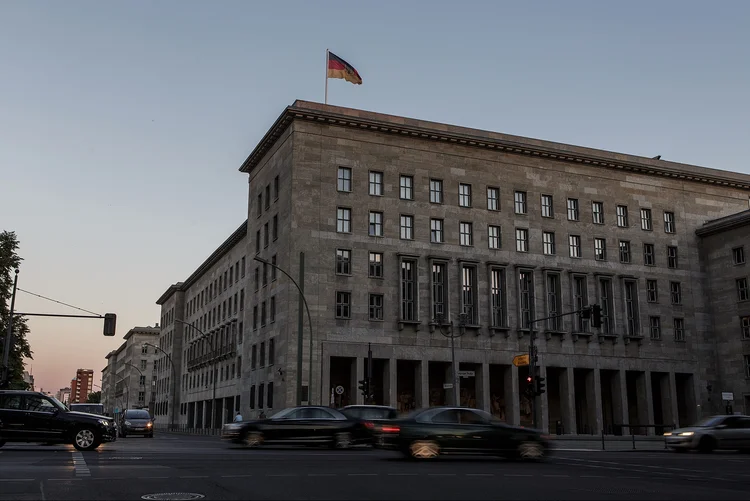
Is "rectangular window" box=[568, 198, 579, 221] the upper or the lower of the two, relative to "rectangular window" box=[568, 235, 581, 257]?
upper

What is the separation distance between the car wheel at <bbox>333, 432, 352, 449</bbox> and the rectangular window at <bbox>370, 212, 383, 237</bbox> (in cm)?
2645

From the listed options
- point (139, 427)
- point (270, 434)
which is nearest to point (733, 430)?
point (270, 434)

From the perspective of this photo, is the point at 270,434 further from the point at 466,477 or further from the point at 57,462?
the point at 466,477

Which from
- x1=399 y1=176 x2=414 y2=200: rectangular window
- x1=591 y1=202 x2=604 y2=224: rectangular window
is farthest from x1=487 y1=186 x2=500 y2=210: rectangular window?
x1=591 y1=202 x2=604 y2=224: rectangular window

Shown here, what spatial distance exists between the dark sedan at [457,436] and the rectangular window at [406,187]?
32767 millimetres

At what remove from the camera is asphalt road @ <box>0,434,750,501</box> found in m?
11.4

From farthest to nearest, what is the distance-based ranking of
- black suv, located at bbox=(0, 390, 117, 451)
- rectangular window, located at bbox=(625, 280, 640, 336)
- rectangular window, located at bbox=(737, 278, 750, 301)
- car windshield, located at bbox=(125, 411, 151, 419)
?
rectangular window, located at bbox=(737, 278, 750, 301), rectangular window, located at bbox=(625, 280, 640, 336), car windshield, located at bbox=(125, 411, 151, 419), black suv, located at bbox=(0, 390, 117, 451)

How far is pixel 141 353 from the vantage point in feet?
509

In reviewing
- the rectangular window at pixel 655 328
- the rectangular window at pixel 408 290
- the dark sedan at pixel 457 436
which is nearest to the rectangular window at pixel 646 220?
the rectangular window at pixel 655 328

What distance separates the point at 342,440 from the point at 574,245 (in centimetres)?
3578

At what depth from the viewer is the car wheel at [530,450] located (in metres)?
20.5

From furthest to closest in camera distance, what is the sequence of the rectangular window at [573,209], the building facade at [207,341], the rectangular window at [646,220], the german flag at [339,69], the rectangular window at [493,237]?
the building facade at [207,341], the rectangular window at [646,220], the rectangular window at [573,209], the rectangular window at [493,237], the german flag at [339,69]

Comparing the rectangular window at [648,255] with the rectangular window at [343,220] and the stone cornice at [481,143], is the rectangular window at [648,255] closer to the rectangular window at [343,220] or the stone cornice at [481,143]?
the stone cornice at [481,143]

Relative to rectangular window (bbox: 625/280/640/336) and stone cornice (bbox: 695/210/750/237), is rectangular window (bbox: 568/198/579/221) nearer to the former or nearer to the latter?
rectangular window (bbox: 625/280/640/336)
